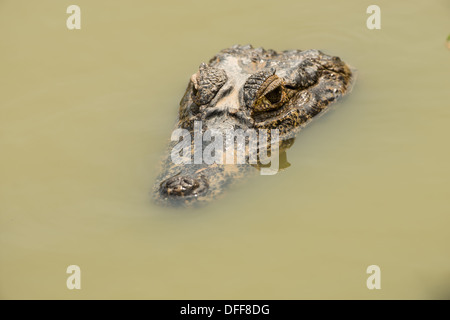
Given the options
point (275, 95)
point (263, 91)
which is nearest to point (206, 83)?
point (263, 91)

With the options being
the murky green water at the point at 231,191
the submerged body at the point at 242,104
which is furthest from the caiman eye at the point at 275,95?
the murky green water at the point at 231,191

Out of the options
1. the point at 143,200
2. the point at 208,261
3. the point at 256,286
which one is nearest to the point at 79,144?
the point at 143,200

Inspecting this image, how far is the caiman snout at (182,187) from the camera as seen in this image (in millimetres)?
6172

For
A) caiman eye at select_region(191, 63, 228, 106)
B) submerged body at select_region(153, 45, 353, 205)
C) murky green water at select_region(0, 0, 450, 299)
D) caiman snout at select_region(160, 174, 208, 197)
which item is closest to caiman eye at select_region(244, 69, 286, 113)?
submerged body at select_region(153, 45, 353, 205)

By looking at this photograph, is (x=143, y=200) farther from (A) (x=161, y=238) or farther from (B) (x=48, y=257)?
(B) (x=48, y=257)

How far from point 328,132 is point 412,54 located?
2196 millimetres

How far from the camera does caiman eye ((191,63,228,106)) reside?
7.18 m

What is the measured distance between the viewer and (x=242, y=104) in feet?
23.2

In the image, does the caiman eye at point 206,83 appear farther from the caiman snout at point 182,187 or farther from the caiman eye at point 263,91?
the caiman snout at point 182,187

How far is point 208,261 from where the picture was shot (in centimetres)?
585

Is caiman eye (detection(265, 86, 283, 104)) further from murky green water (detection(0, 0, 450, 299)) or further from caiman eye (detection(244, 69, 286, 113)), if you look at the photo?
murky green water (detection(0, 0, 450, 299))

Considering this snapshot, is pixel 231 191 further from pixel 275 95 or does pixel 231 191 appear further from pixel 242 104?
pixel 275 95


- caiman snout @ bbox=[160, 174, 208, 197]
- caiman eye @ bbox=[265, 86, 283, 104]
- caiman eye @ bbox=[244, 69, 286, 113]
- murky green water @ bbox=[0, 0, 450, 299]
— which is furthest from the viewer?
caiman eye @ bbox=[265, 86, 283, 104]

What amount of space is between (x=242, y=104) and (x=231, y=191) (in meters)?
1.12
